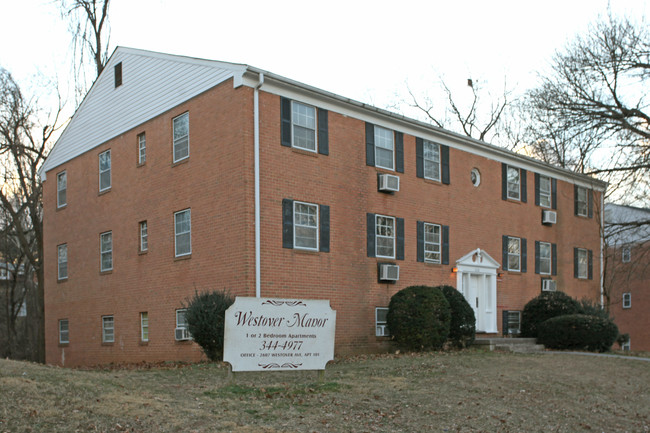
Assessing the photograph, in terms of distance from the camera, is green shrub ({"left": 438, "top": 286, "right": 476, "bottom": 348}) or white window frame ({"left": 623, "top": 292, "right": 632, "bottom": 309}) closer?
green shrub ({"left": 438, "top": 286, "right": 476, "bottom": 348})

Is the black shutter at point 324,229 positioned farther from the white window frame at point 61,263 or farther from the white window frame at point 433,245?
the white window frame at point 61,263

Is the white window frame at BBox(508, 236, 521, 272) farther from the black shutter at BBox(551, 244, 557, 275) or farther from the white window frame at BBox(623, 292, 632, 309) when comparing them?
the white window frame at BBox(623, 292, 632, 309)

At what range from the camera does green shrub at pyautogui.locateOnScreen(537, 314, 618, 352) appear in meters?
20.8

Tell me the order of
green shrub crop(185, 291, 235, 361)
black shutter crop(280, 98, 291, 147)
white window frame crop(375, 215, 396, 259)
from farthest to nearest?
white window frame crop(375, 215, 396, 259)
black shutter crop(280, 98, 291, 147)
green shrub crop(185, 291, 235, 361)

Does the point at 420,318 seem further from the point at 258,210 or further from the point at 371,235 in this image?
the point at 258,210

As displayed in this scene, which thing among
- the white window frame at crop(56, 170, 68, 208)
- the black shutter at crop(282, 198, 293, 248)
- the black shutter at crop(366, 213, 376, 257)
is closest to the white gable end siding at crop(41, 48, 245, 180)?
the white window frame at crop(56, 170, 68, 208)

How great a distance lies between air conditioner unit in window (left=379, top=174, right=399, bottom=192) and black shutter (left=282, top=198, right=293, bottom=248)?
3375mm

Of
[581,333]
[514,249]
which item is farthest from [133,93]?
[581,333]

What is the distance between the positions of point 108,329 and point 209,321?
27.9 ft

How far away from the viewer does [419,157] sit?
850 inches

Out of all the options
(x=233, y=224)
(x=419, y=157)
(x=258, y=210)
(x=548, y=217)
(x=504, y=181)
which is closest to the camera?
(x=258, y=210)

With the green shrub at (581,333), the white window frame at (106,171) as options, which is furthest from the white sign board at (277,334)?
the white window frame at (106,171)

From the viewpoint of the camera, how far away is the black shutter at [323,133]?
18.7m

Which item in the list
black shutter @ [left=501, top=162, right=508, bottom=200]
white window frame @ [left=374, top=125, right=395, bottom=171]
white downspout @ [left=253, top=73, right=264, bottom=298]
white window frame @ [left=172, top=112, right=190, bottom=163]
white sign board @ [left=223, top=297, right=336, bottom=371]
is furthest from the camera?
black shutter @ [left=501, top=162, right=508, bottom=200]
